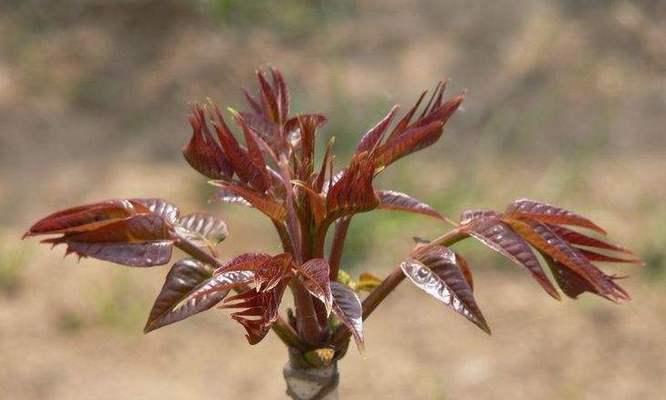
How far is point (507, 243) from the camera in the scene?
41.1 inches

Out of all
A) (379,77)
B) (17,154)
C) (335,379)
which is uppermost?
(335,379)

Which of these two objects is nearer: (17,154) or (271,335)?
(271,335)

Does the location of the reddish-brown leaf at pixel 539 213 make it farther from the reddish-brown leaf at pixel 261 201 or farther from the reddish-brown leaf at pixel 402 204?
the reddish-brown leaf at pixel 261 201

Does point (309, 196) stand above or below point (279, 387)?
above

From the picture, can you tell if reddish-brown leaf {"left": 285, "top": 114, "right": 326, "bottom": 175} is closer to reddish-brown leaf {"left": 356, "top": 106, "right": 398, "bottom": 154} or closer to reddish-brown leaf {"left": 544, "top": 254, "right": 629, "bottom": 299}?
reddish-brown leaf {"left": 356, "top": 106, "right": 398, "bottom": 154}

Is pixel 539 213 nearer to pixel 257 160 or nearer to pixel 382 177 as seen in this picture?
pixel 257 160

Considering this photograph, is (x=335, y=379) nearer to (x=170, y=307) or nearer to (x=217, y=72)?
(x=170, y=307)

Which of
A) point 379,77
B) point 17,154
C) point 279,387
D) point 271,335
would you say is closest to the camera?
point 279,387

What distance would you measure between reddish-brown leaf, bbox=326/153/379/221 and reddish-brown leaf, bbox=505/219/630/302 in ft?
0.53

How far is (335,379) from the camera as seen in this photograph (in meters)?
1.16

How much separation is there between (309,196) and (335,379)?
0.23 meters

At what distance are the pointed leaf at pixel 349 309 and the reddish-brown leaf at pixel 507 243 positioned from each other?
0.47ft

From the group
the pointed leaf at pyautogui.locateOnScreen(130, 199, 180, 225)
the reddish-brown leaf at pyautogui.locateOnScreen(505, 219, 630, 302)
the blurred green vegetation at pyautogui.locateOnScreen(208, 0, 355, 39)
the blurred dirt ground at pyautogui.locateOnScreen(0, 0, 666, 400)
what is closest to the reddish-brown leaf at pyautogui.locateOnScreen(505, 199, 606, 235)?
the reddish-brown leaf at pyautogui.locateOnScreen(505, 219, 630, 302)

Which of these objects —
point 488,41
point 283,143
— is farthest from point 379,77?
point 283,143
